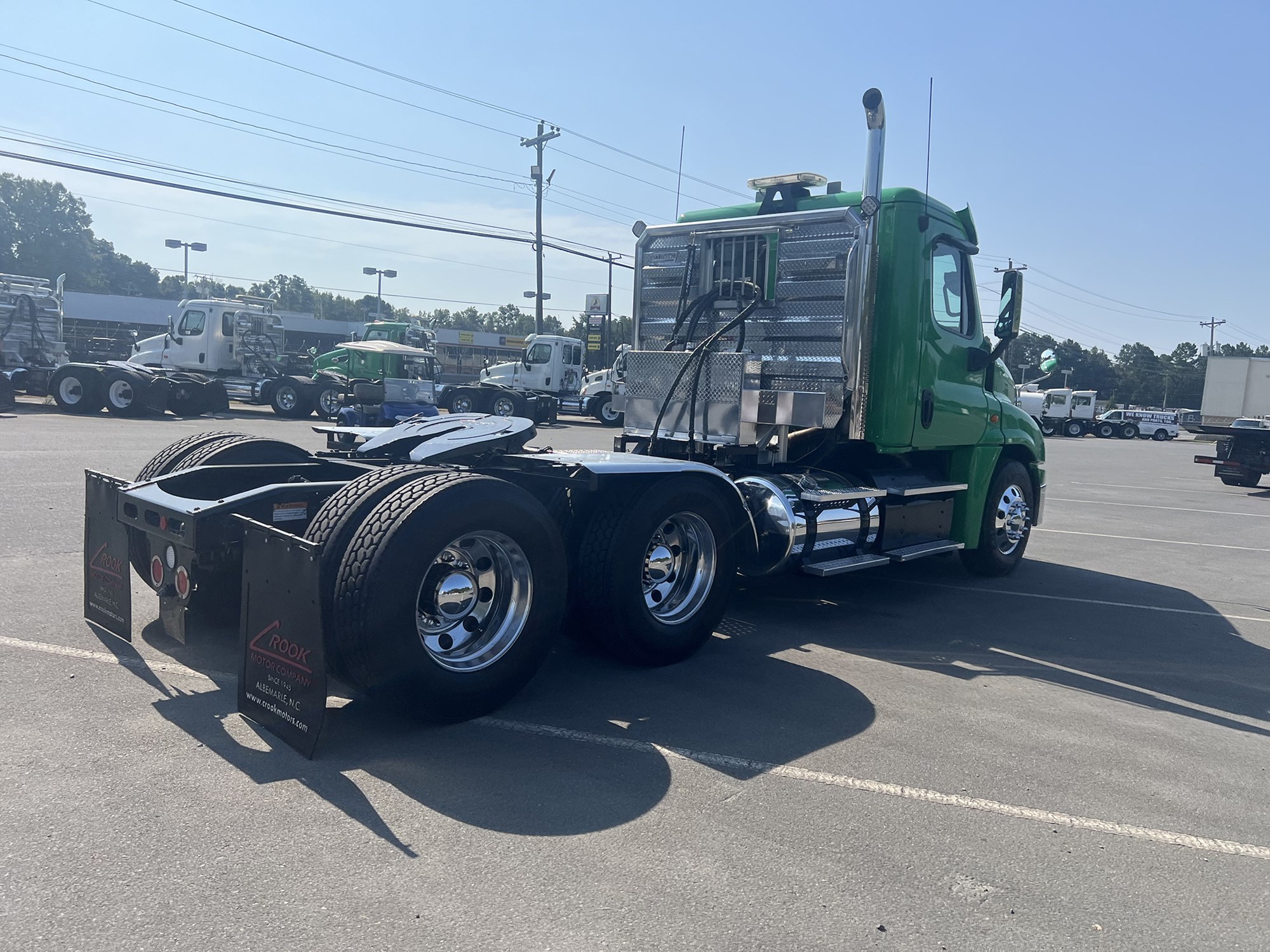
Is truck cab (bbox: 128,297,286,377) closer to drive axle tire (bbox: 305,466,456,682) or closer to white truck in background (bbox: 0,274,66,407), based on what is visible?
white truck in background (bbox: 0,274,66,407)

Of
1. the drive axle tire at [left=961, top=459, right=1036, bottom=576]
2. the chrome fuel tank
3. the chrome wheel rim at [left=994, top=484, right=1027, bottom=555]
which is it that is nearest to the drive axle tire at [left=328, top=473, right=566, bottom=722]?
the chrome fuel tank

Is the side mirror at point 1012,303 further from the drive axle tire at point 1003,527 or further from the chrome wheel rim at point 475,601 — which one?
the chrome wheel rim at point 475,601

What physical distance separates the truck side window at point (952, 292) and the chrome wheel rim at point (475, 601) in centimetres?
455

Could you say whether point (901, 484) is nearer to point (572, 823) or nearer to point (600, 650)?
point (600, 650)

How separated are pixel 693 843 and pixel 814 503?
3.83m

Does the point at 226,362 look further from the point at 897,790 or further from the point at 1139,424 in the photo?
the point at 1139,424

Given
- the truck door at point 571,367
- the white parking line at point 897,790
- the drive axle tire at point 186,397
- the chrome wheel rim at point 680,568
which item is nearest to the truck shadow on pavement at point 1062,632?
the chrome wheel rim at point 680,568

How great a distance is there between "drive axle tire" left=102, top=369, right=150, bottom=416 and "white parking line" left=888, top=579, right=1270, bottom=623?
21.2m

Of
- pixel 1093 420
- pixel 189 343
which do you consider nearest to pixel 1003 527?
pixel 189 343

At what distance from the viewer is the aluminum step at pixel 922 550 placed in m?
7.45

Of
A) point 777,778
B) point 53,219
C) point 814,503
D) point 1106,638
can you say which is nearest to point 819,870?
point 777,778

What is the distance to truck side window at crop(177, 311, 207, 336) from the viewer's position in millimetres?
29188

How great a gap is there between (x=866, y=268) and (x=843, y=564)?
2.19m

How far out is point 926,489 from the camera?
7.89 m
